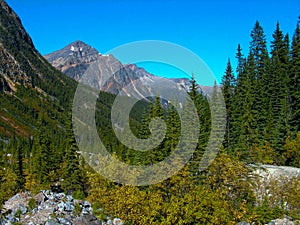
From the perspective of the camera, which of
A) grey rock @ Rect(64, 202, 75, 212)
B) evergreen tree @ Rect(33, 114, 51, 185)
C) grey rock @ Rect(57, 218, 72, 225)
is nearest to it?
grey rock @ Rect(57, 218, 72, 225)

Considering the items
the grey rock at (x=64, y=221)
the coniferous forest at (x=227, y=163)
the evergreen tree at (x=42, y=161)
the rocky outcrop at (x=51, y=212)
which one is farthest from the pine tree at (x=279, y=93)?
the evergreen tree at (x=42, y=161)

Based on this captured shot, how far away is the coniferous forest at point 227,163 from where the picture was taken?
3092cm

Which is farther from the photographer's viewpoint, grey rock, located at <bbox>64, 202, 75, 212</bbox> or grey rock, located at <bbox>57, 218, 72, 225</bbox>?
grey rock, located at <bbox>64, 202, 75, 212</bbox>

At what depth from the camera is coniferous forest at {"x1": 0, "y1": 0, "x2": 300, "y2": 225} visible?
30922mm

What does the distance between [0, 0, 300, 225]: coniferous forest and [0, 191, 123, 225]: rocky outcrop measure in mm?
1557

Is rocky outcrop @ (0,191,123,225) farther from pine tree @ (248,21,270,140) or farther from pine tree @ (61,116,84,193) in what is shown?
pine tree @ (248,21,270,140)

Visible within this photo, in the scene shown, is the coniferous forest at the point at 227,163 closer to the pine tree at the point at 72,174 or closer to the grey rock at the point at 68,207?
the pine tree at the point at 72,174

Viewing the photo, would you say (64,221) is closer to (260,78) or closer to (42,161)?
(42,161)

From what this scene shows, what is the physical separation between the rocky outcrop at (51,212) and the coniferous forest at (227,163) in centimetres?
156

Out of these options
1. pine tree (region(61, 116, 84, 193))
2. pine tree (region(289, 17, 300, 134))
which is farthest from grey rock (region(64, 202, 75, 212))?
pine tree (region(289, 17, 300, 134))

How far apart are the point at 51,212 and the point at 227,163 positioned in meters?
21.9

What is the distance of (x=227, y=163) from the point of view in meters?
35.8

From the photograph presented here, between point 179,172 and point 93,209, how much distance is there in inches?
497

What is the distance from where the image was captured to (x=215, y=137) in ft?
168
